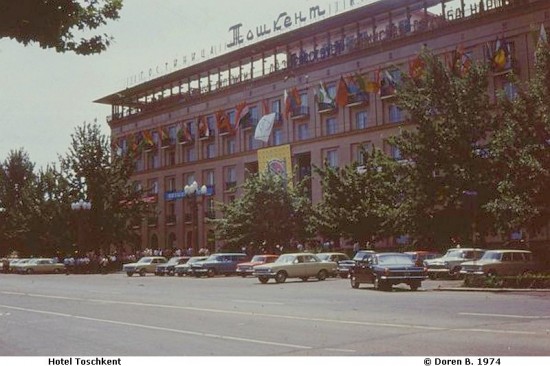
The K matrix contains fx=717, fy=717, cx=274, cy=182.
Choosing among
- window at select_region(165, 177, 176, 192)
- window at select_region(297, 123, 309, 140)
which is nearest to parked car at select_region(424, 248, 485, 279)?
window at select_region(297, 123, 309, 140)

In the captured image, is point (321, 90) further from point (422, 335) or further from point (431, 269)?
point (422, 335)

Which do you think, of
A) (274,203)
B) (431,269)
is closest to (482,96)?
(431,269)

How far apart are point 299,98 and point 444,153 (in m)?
31.6

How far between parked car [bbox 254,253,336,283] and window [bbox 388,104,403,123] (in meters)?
24.3

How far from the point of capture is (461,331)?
12.9 metres

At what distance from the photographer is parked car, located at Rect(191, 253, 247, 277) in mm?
46562

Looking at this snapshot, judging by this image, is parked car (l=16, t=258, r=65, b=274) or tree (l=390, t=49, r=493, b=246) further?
parked car (l=16, t=258, r=65, b=274)

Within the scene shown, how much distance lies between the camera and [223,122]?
7500cm

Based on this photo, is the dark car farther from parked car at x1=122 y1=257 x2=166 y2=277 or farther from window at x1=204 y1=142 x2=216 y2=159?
window at x1=204 y1=142 x2=216 y2=159

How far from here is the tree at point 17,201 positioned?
70062mm

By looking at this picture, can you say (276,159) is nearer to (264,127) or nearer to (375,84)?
(264,127)

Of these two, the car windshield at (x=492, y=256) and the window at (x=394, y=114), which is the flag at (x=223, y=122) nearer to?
the window at (x=394, y=114)

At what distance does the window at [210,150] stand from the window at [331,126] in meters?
16.8

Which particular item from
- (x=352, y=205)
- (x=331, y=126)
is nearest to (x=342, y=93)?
(x=331, y=126)
